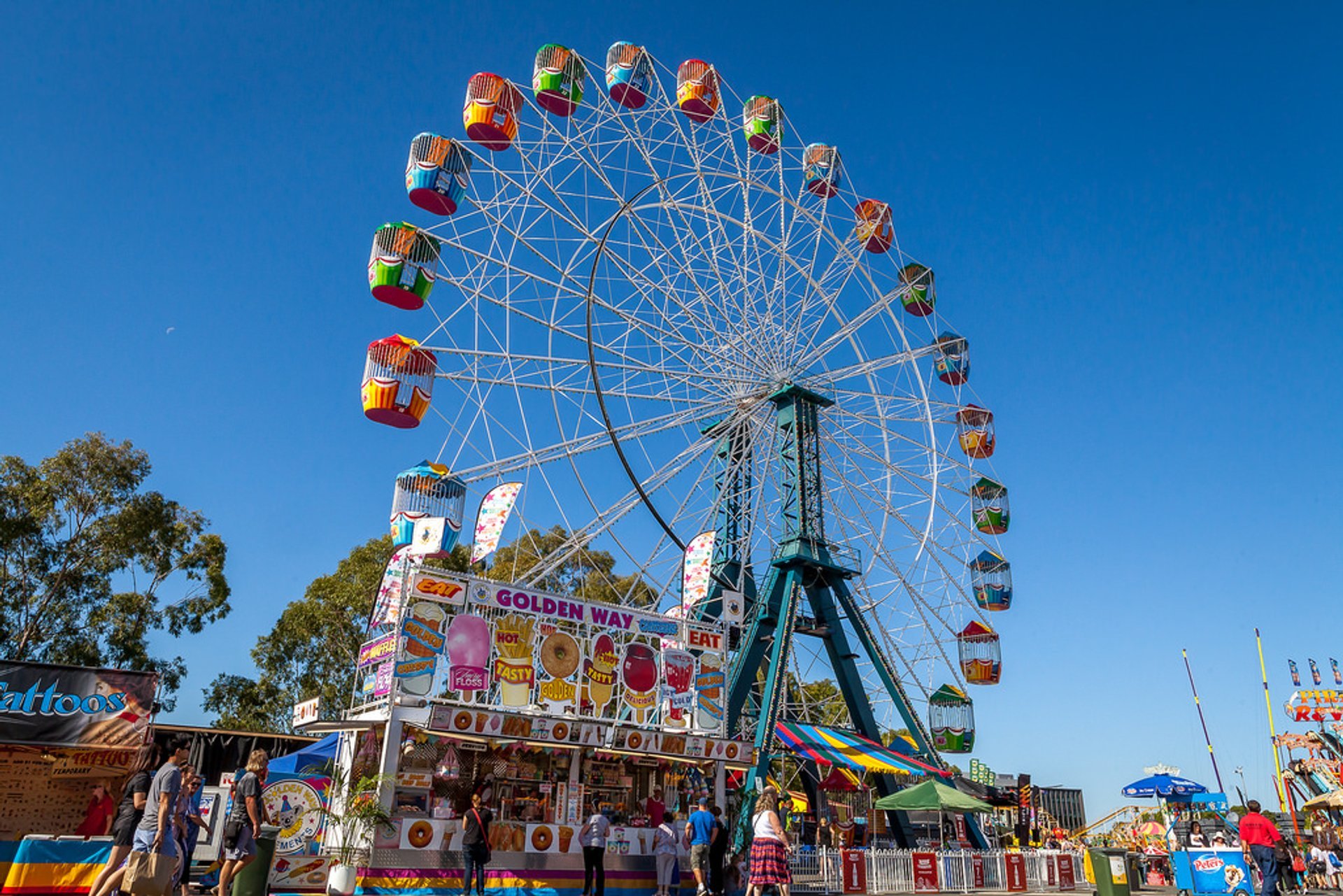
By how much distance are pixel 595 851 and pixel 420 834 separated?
2.38m

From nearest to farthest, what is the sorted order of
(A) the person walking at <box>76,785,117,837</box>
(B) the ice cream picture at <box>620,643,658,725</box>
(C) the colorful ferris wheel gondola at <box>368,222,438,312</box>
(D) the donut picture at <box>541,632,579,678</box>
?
1. (A) the person walking at <box>76,785,117,837</box>
2. (D) the donut picture at <box>541,632,579,678</box>
3. (B) the ice cream picture at <box>620,643,658,725</box>
4. (C) the colorful ferris wheel gondola at <box>368,222,438,312</box>

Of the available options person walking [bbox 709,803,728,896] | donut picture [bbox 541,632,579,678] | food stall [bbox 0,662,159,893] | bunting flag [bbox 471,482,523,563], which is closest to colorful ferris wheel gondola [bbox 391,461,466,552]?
bunting flag [bbox 471,482,523,563]

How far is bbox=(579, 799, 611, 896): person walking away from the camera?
13078 mm

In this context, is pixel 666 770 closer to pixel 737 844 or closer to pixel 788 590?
pixel 737 844

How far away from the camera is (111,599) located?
26.7 meters

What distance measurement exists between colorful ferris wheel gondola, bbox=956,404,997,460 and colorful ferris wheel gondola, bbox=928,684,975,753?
6650 millimetres

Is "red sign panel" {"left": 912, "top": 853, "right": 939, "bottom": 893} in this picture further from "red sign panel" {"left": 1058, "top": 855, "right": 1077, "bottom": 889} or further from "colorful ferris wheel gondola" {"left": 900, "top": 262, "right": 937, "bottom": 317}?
"colorful ferris wheel gondola" {"left": 900, "top": 262, "right": 937, "bottom": 317}

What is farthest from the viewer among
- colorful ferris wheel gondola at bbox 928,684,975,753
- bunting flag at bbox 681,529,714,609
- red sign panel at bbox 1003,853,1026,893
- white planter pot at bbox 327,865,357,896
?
colorful ferris wheel gondola at bbox 928,684,975,753

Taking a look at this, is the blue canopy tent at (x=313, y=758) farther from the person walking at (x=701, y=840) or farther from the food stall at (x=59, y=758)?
the person walking at (x=701, y=840)

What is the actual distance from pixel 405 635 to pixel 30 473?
56.5 ft

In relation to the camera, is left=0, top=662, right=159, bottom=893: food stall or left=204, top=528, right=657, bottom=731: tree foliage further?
left=204, top=528, right=657, bottom=731: tree foliage

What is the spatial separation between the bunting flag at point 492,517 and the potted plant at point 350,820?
15.4 feet

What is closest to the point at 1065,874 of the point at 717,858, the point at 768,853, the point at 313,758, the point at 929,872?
the point at 929,872

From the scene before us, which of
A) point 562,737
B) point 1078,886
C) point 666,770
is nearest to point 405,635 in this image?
point 562,737
